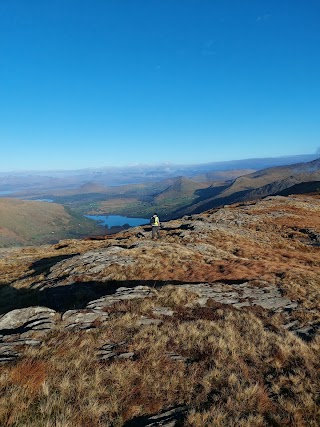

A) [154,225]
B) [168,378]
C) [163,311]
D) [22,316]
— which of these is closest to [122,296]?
[163,311]

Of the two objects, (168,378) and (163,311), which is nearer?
(168,378)

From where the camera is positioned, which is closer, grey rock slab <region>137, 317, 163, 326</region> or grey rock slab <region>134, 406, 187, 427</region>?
grey rock slab <region>134, 406, 187, 427</region>

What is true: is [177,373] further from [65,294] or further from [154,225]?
[154,225]

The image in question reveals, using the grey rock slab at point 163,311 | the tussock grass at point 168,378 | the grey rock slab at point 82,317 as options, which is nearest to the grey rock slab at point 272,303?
the tussock grass at point 168,378

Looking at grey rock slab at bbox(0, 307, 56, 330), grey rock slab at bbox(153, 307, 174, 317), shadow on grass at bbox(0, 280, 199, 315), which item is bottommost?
shadow on grass at bbox(0, 280, 199, 315)

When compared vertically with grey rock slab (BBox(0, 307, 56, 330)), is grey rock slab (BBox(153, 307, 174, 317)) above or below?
below

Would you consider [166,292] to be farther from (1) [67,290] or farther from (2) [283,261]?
(2) [283,261]

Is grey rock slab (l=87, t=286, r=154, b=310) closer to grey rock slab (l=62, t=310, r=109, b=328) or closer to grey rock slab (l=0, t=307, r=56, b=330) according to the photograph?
grey rock slab (l=62, t=310, r=109, b=328)

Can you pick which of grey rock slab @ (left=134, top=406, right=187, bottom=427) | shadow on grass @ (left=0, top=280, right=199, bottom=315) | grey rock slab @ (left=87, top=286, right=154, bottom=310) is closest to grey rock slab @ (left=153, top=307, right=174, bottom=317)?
grey rock slab @ (left=87, top=286, right=154, bottom=310)

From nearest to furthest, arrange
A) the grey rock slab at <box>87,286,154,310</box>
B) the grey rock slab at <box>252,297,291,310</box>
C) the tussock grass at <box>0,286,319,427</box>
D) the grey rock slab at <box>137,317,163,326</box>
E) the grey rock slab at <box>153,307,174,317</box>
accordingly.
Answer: the tussock grass at <box>0,286,319,427</box> < the grey rock slab at <box>137,317,163,326</box> < the grey rock slab at <box>153,307,174,317</box> < the grey rock slab at <box>87,286,154,310</box> < the grey rock slab at <box>252,297,291,310</box>

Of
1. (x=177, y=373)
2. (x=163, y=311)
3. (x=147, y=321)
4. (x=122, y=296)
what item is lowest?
(x=163, y=311)

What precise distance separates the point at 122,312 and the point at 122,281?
619cm

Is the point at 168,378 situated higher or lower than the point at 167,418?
lower

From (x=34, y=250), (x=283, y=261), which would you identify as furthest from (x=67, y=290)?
(x=34, y=250)
